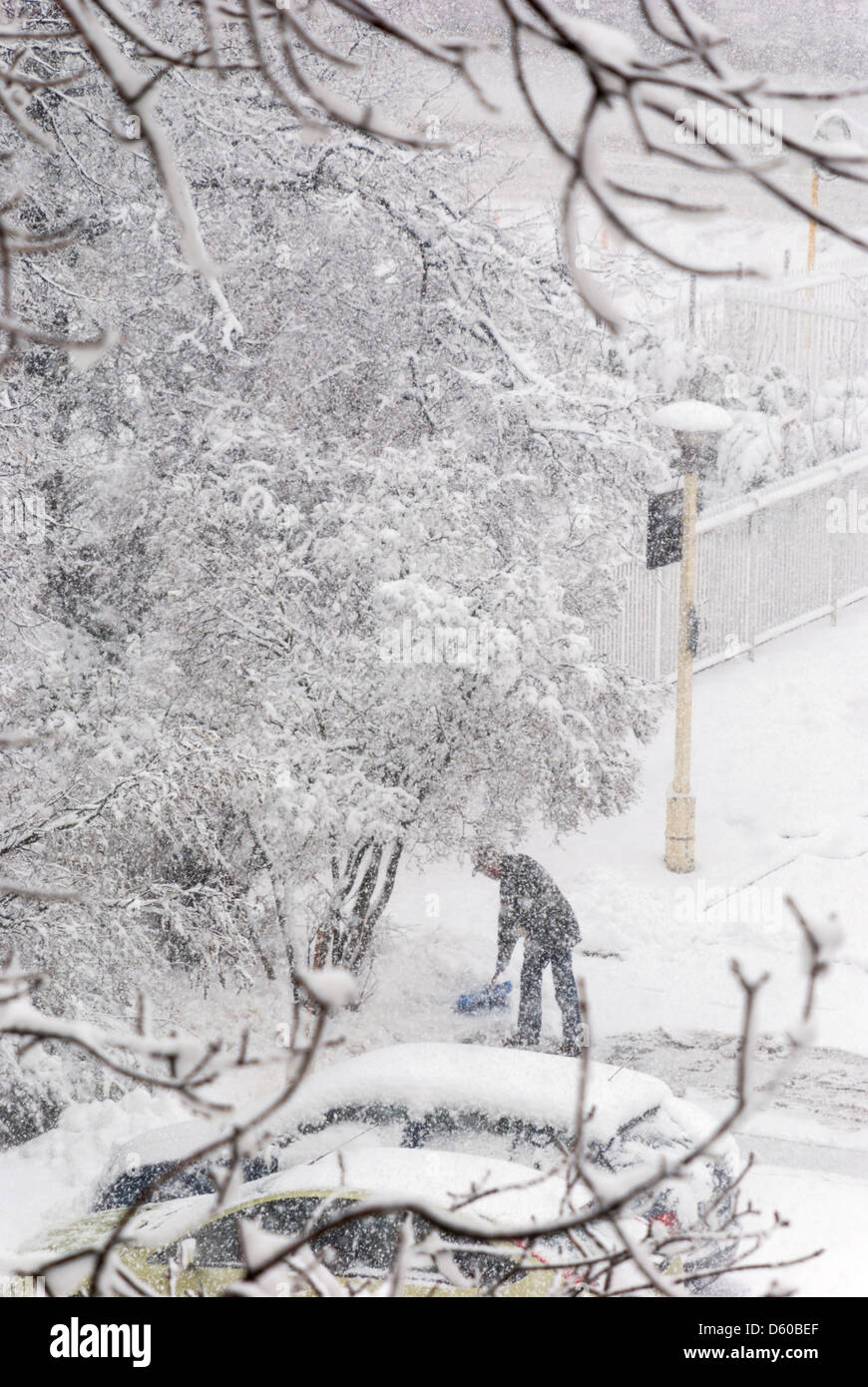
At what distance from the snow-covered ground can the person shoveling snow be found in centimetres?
32

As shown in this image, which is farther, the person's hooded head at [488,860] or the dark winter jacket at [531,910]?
the person's hooded head at [488,860]

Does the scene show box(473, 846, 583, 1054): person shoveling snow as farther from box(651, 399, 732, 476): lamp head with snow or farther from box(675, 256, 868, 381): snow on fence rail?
box(675, 256, 868, 381): snow on fence rail

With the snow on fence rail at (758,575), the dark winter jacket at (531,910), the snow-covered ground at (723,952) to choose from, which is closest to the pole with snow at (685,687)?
the snow-covered ground at (723,952)

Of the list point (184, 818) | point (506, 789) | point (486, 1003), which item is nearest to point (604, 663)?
point (506, 789)

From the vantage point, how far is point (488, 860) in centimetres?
948

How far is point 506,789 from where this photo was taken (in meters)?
9.58

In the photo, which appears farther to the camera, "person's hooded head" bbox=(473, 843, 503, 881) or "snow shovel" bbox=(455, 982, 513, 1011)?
"snow shovel" bbox=(455, 982, 513, 1011)

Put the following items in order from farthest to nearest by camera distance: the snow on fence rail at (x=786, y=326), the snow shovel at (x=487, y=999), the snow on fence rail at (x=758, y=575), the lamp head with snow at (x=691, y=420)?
the snow on fence rail at (x=786, y=326) < the snow on fence rail at (x=758, y=575) < the lamp head with snow at (x=691, y=420) < the snow shovel at (x=487, y=999)

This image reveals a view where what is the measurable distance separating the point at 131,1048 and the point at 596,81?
4.87 feet

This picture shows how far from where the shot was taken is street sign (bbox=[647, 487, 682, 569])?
11648 mm

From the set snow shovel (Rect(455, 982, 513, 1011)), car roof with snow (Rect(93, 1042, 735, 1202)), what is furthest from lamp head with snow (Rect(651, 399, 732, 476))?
car roof with snow (Rect(93, 1042, 735, 1202))

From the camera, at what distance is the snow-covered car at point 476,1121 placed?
6.20 m

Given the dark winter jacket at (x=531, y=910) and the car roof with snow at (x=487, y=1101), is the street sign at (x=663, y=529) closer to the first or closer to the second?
the dark winter jacket at (x=531, y=910)

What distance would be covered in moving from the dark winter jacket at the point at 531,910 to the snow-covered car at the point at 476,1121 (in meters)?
2.21
